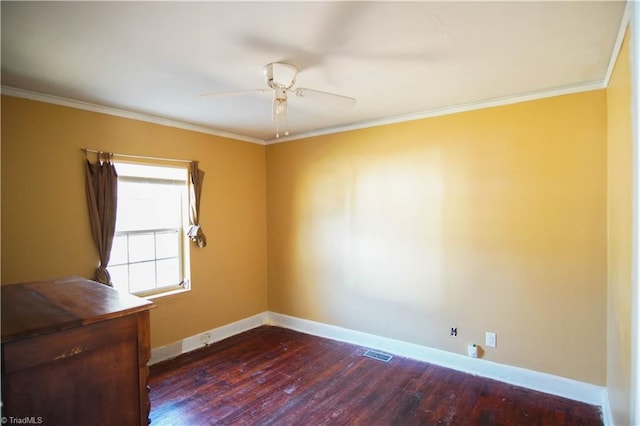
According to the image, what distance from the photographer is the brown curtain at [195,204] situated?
3.75 metres

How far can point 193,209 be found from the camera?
3770 mm

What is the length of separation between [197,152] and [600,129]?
3.73 metres

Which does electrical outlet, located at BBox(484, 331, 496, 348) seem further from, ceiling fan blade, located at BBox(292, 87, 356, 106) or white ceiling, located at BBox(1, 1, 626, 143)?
ceiling fan blade, located at BBox(292, 87, 356, 106)

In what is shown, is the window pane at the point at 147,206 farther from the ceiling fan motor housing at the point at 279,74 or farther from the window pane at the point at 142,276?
the ceiling fan motor housing at the point at 279,74

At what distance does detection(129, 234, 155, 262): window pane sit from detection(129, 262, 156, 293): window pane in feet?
0.22

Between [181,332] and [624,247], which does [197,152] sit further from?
[624,247]

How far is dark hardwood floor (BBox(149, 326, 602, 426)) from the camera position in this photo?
2.49 meters

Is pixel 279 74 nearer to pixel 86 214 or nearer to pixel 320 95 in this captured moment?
pixel 320 95

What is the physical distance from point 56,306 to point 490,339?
319 cm

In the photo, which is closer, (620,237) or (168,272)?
(620,237)

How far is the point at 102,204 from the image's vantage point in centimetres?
307

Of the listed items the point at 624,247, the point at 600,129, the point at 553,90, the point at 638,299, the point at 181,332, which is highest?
the point at 553,90

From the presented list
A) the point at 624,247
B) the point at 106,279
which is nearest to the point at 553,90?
the point at 624,247

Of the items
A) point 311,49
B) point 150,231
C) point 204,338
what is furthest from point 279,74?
point 204,338
